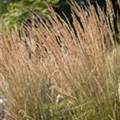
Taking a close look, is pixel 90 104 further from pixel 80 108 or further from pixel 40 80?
pixel 40 80

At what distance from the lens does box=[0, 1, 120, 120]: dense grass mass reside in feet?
10.8

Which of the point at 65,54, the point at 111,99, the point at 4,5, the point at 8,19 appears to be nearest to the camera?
the point at 111,99

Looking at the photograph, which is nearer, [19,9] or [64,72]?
[64,72]

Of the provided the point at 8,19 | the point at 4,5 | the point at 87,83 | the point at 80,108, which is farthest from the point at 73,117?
the point at 4,5

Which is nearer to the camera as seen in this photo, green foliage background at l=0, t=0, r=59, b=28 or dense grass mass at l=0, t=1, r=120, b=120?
dense grass mass at l=0, t=1, r=120, b=120

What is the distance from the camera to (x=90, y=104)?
3303 millimetres

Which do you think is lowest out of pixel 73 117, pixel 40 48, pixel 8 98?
pixel 73 117

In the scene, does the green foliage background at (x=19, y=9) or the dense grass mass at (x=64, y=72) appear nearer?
the dense grass mass at (x=64, y=72)

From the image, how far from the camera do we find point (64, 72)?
3.40 metres

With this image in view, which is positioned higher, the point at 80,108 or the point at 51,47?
the point at 51,47

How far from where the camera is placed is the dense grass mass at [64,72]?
10.8ft

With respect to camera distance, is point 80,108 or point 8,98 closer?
point 80,108

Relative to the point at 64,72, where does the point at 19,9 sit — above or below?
below

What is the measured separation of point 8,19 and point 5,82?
10.5ft
